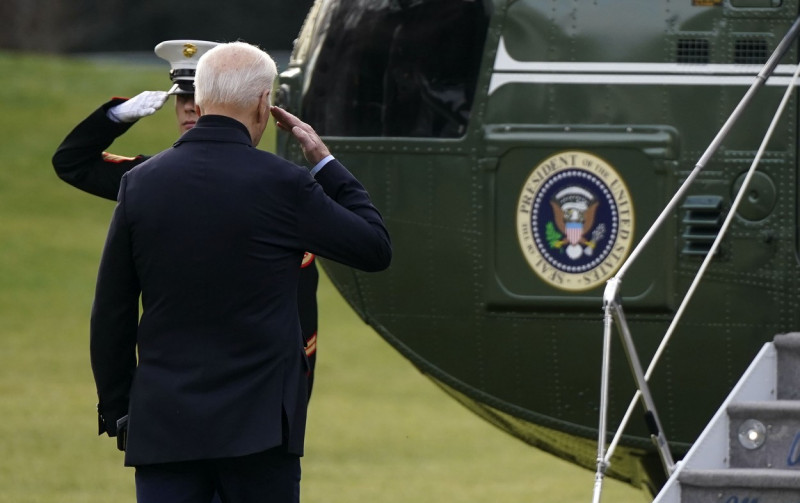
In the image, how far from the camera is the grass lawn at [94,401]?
35.3 feet

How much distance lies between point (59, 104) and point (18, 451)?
1738cm

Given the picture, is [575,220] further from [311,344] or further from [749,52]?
[311,344]

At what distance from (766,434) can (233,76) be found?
228 cm

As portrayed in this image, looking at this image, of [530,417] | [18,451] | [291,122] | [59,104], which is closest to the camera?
[291,122]

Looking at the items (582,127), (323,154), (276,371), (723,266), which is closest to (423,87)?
(582,127)

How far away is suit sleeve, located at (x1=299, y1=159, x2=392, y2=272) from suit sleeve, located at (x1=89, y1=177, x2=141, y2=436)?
18.3 inches

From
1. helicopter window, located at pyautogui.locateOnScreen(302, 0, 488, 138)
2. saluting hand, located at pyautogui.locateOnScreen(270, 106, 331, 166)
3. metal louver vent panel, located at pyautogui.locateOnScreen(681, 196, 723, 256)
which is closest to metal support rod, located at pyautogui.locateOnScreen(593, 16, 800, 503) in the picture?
metal louver vent panel, located at pyautogui.locateOnScreen(681, 196, 723, 256)

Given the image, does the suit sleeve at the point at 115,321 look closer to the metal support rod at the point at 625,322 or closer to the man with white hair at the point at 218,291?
the man with white hair at the point at 218,291

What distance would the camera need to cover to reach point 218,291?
3932 millimetres

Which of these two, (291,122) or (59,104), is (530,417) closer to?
(291,122)

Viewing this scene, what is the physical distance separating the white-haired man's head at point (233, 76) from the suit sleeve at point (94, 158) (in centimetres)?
130

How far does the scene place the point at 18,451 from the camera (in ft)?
37.5

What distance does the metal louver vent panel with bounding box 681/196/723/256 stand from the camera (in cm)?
611

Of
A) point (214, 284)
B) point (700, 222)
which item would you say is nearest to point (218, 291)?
point (214, 284)
